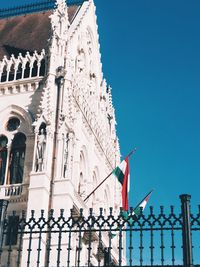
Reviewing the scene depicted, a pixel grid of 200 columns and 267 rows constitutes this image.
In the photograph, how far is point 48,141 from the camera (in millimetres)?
22641

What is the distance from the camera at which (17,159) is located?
2430 cm

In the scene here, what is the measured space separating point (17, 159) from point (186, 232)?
1570cm

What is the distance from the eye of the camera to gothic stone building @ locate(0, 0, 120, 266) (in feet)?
73.2

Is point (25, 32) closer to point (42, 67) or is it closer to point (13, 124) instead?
point (42, 67)

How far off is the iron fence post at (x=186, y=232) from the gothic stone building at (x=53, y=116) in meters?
11.9

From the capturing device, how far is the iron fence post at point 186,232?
923 centimetres

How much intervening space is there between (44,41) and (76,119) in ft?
18.4

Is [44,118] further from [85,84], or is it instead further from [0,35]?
[0,35]

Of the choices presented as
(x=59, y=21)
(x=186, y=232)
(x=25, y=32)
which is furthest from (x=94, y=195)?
(x=186, y=232)

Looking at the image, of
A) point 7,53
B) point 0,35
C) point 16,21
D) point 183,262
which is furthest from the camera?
point 16,21

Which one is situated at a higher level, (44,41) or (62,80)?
(44,41)

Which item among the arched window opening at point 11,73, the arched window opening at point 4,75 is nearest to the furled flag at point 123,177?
the arched window opening at point 11,73

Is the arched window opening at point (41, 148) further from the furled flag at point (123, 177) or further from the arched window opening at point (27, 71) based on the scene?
the arched window opening at point (27, 71)

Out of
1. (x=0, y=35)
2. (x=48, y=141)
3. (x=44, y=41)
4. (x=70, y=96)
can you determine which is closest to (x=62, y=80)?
(x=70, y=96)
